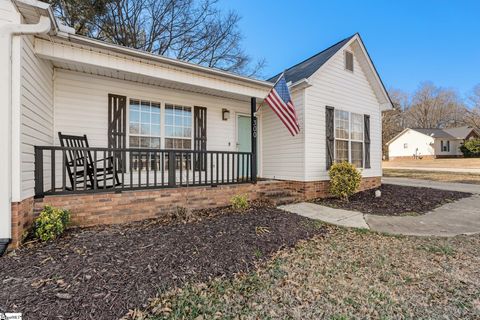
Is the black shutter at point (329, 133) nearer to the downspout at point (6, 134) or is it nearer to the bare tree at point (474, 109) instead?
the downspout at point (6, 134)

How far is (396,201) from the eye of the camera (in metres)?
6.99

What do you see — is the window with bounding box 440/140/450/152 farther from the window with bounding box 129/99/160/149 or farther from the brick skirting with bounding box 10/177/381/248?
the window with bounding box 129/99/160/149

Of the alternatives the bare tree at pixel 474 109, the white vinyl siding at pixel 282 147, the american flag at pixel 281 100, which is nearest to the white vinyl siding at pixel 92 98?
the american flag at pixel 281 100

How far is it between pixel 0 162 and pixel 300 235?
440cm

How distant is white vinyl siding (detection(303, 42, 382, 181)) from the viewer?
7078 mm

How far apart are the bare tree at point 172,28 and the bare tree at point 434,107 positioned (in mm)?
43126

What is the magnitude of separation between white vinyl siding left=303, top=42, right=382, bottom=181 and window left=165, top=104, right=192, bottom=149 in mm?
3297

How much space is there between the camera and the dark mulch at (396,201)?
20.2ft

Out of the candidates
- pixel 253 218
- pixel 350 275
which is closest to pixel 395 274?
pixel 350 275

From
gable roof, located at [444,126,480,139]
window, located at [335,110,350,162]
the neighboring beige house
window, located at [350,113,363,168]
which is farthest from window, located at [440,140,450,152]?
window, located at [335,110,350,162]

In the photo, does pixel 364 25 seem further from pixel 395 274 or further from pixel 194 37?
pixel 395 274

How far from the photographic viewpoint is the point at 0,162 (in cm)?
307

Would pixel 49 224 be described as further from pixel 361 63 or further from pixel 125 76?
pixel 361 63

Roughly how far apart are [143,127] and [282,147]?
411 centimetres
